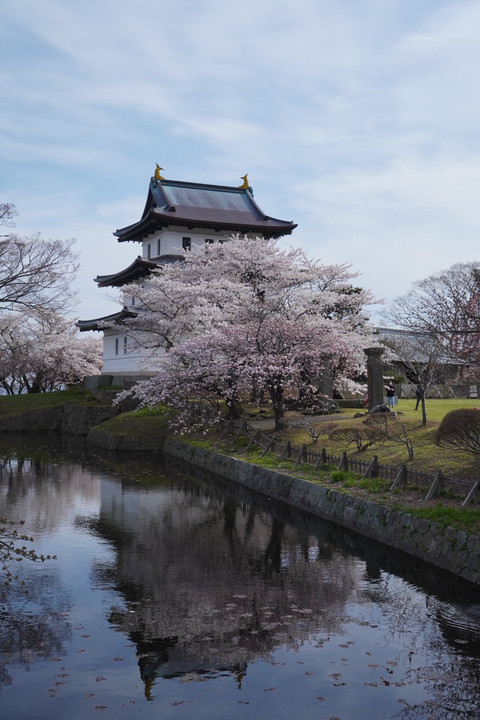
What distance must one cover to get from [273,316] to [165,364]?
18.4ft

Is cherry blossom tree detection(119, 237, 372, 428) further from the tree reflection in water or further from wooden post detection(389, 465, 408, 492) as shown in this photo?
the tree reflection in water

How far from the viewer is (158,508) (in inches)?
800

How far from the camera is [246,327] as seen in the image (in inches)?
1169

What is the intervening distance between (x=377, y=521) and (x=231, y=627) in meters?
5.96

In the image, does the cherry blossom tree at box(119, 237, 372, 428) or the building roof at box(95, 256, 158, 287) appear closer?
the cherry blossom tree at box(119, 237, 372, 428)

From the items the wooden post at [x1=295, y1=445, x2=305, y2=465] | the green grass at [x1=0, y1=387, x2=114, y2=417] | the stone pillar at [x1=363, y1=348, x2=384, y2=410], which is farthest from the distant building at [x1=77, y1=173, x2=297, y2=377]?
the wooden post at [x1=295, y1=445, x2=305, y2=465]

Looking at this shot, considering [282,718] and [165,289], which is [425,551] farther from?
[165,289]

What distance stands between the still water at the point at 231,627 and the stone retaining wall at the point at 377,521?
1.05 feet

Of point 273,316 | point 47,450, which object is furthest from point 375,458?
point 47,450

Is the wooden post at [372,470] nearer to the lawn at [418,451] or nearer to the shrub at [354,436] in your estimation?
the lawn at [418,451]

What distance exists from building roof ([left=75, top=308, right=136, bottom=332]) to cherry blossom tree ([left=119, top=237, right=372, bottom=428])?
2.75 meters

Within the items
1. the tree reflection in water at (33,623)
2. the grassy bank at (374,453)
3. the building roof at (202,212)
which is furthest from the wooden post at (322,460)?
the building roof at (202,212)

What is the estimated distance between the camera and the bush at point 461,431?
54.3 feet

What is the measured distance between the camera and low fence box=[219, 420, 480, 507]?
14.3 metres
